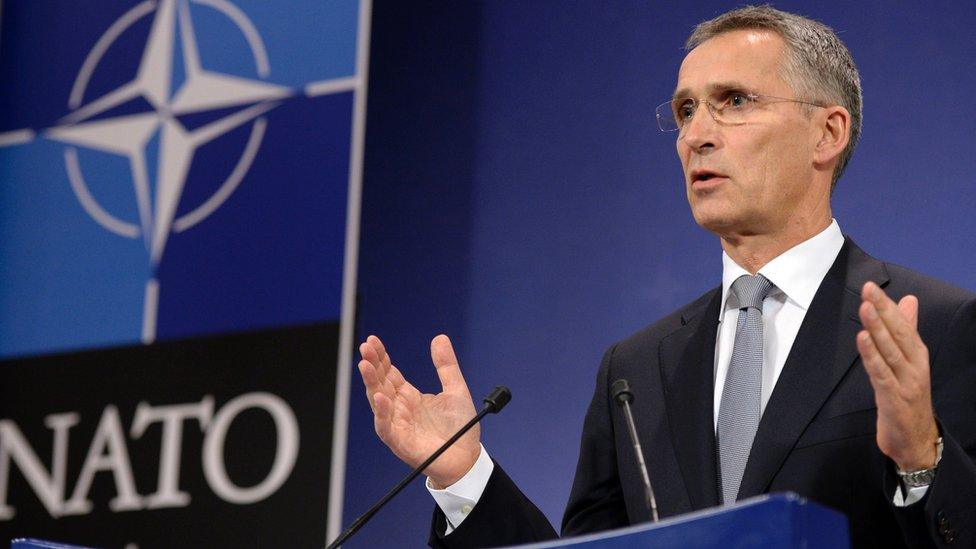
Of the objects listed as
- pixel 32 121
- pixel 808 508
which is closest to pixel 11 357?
pixel 32 121

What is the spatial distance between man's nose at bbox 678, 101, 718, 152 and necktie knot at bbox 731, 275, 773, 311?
0.25 metres

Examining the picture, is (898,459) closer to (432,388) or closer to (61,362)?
(432,388)

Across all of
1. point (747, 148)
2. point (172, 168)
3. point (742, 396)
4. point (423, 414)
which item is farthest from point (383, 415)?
point (172, 168)

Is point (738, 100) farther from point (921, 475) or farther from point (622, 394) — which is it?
point (921, 475)

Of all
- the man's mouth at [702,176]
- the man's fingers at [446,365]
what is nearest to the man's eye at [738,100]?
the man's mouth at [702,176]

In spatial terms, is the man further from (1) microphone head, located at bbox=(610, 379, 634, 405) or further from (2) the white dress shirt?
(1) microphone head, located at bbox=(610, 379, 634, 405)

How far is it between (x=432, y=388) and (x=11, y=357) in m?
1.23

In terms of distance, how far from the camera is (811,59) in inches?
99.7

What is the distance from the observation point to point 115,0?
13.6ft

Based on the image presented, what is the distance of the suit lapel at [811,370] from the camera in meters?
2.04

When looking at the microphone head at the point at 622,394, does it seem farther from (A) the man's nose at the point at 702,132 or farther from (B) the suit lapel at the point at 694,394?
(A) the man's nose at the point at 702,132

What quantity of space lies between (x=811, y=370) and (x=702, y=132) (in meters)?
0.52

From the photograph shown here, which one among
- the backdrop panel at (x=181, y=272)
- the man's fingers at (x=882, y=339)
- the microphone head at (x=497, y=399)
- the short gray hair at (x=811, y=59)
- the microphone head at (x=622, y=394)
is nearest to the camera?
the man's fingers at (x=882, y=339)

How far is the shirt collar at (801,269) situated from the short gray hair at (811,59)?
22 cm
